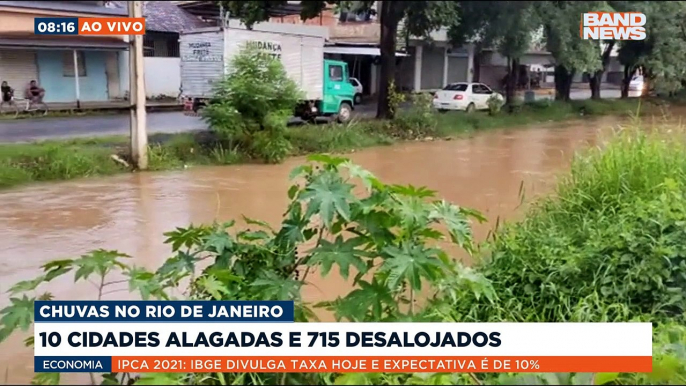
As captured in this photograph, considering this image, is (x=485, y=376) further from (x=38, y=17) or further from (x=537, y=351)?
(x=38, y=17)

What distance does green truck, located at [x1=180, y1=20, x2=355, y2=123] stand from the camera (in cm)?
1455

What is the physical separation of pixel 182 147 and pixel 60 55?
7.27ft

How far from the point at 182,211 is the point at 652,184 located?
15.9 ft

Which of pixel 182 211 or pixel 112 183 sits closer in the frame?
pixel 182 211

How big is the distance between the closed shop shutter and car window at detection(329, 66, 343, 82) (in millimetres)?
8233

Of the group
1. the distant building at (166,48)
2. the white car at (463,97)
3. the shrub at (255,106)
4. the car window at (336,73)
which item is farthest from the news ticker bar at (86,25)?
the white car at (463,97)

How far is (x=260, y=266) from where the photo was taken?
282 centimetres

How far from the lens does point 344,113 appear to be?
57.0 feet

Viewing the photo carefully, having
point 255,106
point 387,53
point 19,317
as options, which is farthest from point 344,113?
point 19,317

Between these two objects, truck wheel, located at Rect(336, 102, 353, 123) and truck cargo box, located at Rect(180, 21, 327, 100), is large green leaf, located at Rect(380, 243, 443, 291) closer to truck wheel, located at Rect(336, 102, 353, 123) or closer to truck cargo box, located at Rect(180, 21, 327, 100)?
truck cargo box, located at Rect(180, 21, 327, 100)

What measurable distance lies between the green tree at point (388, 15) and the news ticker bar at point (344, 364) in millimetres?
12420

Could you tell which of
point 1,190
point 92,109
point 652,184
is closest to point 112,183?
point 1,190

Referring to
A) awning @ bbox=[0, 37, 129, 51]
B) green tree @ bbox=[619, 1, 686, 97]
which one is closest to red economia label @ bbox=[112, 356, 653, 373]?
awning @ bbox=[0, 37, 129, 51]

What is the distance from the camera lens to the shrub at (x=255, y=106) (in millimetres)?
10812
